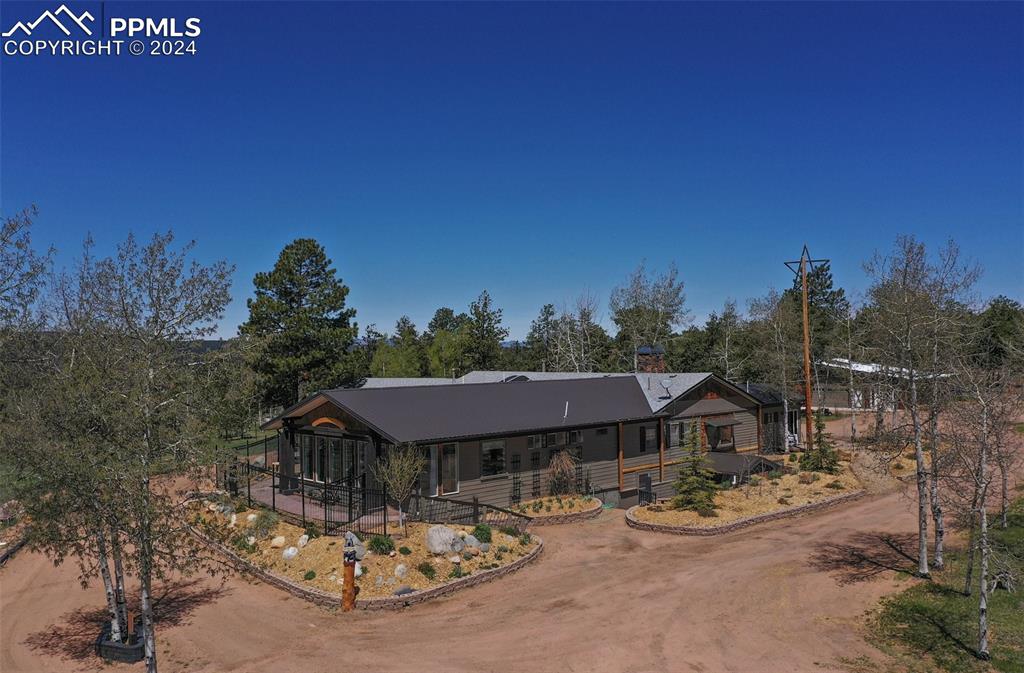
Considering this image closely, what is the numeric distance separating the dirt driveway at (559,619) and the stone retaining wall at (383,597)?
0.27 m

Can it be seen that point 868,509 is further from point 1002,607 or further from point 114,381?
point 114,381

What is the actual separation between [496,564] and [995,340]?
6053cm

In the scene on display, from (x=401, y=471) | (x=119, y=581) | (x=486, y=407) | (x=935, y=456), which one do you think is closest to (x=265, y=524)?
(x=401, y=471)

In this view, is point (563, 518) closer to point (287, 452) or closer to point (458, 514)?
point (458, 514)

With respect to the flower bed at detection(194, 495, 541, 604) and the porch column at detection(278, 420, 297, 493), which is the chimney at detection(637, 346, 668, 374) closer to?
the flower bed at detection(194, 495, 541, 604)

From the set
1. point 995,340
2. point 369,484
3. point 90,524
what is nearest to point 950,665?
point 90,524

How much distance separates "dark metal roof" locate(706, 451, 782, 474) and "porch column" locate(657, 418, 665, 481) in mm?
2139

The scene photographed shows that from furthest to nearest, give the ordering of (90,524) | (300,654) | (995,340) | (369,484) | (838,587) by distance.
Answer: (995,340) → (369,484) → (838,587) → (300,654) → (90,524)

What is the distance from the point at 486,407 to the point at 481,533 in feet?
25.3

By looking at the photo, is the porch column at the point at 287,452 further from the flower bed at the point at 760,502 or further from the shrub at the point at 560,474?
the flower bed at the point at 760,502

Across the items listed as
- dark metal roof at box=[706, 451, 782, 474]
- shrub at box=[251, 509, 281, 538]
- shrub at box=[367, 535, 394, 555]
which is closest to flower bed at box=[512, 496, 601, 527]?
shrub at box=[367, 535, 394, 555]

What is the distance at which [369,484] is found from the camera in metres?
23.8

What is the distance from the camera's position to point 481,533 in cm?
2008

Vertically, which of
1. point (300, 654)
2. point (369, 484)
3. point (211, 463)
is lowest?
point (300, 654)
